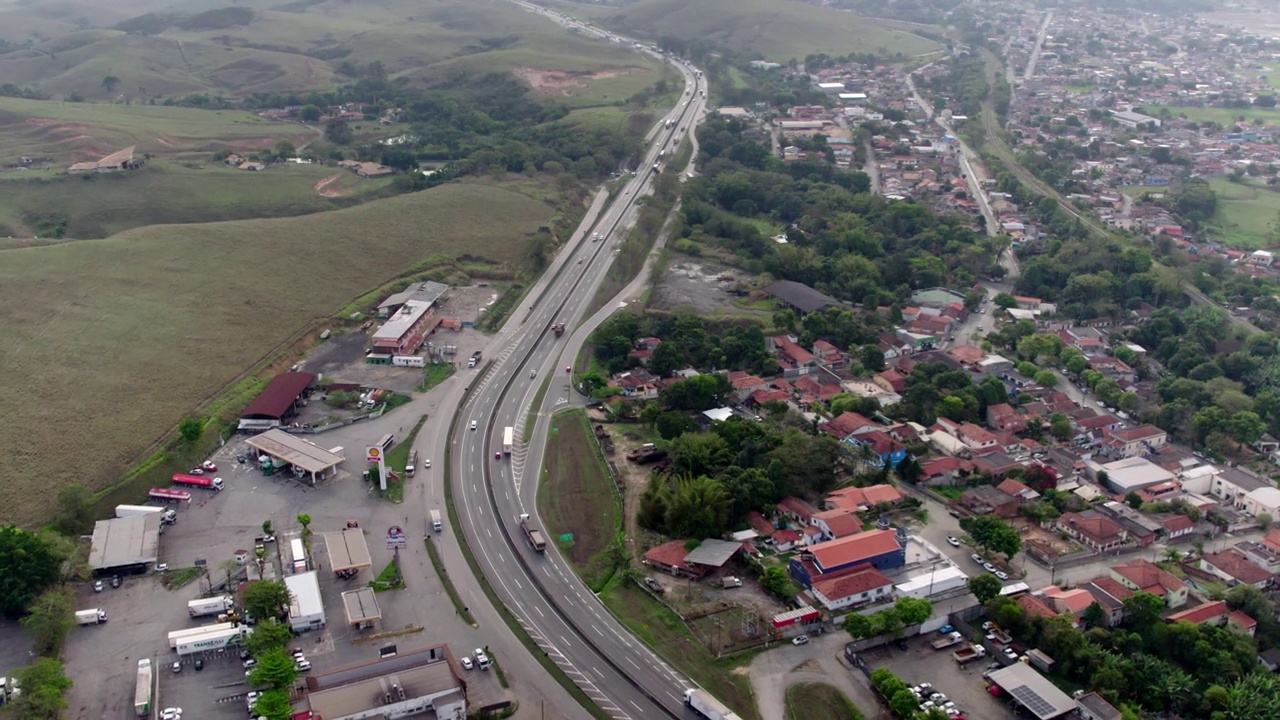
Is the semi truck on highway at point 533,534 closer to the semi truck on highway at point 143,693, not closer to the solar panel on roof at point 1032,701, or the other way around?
the semi truck on highway at point 143,693

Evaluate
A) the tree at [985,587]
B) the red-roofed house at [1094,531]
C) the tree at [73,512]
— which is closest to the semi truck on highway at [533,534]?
the tree at [985,587]

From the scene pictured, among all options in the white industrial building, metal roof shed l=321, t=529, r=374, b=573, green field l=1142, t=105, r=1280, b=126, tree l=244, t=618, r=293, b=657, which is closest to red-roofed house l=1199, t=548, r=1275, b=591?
metal roof shed l=321, t=529, r=374, b=573

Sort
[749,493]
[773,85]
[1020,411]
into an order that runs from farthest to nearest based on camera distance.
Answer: [773,85], [1020,411], [749,493]

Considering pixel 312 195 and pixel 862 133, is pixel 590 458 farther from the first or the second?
pixel 862 133

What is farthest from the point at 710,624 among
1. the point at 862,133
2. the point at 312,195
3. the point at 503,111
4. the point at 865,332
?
the point at 503,111

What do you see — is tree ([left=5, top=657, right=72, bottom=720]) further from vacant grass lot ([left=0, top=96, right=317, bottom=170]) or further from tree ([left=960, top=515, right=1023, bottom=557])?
vacant grass lot ([left=0, top=96, right=317, bottom=170])

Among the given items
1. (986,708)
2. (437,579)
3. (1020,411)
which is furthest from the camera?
(1020,411)

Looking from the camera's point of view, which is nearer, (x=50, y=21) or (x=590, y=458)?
(x=590, y=458)

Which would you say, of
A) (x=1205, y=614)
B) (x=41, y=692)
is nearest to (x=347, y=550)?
(x=41, y=692)
